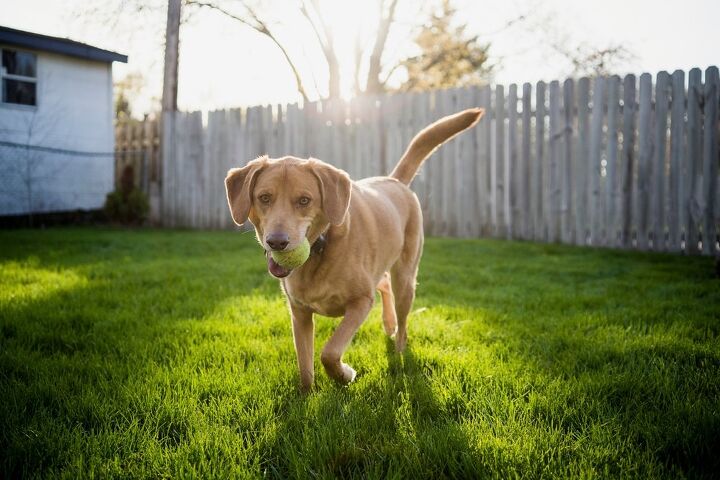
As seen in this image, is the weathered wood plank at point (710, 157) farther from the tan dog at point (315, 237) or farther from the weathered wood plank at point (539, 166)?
the tan dog at point (315, 237)

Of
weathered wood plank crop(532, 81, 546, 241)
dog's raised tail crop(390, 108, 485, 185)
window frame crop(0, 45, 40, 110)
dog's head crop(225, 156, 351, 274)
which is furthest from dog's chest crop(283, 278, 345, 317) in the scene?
window frame crop(0, 45, 40, 110)

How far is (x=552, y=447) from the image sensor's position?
7.06ft

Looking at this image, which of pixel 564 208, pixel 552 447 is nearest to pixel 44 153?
pixel 564 208

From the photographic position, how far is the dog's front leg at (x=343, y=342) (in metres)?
2.77

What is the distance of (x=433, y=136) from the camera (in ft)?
13.8

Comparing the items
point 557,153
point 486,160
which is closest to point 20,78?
point 486,160

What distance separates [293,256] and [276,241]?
17 centimetres

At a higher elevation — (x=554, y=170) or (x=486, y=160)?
(x=486, y=160)

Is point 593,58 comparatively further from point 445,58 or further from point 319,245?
point 319,245

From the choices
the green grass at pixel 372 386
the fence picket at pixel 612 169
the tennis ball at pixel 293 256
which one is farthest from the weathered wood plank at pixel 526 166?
the tennis ball at pixel 293 256

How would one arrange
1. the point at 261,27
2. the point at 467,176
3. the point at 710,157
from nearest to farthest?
the point at 710,157
the point at 467,176
the point at 261,27

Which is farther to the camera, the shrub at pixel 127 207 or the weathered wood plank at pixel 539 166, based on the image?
the shrub at pixel 127 207

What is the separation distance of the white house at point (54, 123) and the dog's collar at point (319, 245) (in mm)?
11745

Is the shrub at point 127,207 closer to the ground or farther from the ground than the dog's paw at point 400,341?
farther from the ground
